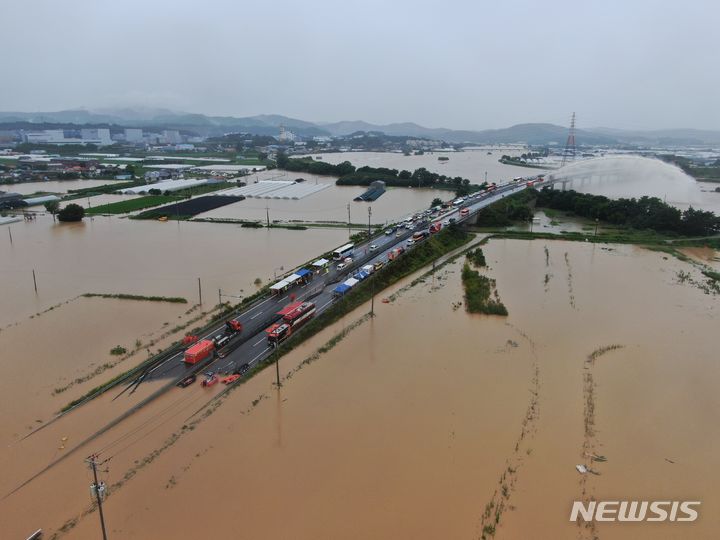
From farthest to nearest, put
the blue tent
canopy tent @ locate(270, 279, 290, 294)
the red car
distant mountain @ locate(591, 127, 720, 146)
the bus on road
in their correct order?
distant mountain @ locate(591, 127, 720, 146) < the bus on road < the blue tent < canopy tent @ locate(270, 279, 290, 294) < the red car

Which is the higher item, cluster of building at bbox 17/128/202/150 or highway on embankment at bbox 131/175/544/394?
cluster of building at bbox 17/128/202/150

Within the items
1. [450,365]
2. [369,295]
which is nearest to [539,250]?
[369,295]

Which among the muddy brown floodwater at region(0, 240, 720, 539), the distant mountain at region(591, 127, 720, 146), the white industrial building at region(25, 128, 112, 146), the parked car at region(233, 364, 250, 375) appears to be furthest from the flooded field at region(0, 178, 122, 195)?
the distant mountain at region(591, 127, 720, 146)

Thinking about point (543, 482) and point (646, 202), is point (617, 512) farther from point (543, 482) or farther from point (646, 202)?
point (646, 202)

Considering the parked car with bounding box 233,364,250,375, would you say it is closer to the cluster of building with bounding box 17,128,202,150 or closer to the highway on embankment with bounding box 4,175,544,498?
the highway on embankment with bounding box 4,175,544,498

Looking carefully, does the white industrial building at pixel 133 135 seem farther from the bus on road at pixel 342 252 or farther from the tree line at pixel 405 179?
the bus on road at pixel 342 252

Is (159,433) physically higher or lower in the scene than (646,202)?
lower

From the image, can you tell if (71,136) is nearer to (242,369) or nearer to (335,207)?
(335,207)
